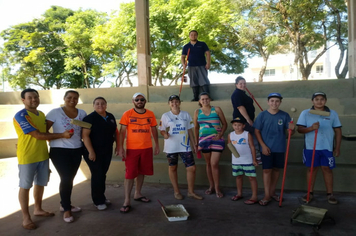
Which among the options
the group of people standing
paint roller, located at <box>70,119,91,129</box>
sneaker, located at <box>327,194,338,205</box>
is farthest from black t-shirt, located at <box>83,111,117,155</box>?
sneaker, located at <box>327,194,338,205</box>

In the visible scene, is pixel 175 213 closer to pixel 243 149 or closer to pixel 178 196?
pixel 178 196

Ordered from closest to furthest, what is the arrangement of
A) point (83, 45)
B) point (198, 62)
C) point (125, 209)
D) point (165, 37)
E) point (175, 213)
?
1. point (175, 213)
2. point (125, 209)
3. point (198, 62)
4. point (165, 37)
5. point (83, 45)

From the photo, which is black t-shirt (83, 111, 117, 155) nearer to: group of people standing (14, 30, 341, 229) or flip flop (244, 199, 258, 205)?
group of people standing (14, 30, 341, 229)

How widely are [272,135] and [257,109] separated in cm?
212

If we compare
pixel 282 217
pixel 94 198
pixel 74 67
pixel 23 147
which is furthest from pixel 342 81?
pixel 74 67

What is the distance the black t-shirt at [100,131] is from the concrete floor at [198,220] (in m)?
0.91

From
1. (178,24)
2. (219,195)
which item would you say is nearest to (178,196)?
(219,195)

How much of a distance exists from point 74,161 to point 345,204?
12.1 ft

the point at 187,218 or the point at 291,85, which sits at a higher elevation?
the point at 291,85

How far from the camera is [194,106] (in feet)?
20.4

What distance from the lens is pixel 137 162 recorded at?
12.8 feet

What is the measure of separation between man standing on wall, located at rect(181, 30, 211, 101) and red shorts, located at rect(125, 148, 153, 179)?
2.75m

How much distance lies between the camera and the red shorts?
3.85 meters

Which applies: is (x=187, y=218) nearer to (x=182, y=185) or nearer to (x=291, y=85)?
(x=182, y=185)
